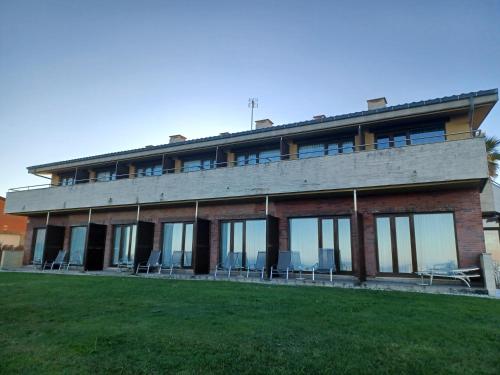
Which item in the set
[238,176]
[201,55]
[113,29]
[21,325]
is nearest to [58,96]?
[113,29]

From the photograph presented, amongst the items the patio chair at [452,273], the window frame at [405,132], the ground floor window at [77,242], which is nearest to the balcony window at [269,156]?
the window frame at [405,132]

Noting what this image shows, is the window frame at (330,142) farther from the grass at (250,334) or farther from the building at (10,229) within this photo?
the building at (10,229)

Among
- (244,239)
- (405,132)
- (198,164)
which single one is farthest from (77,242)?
(405,132)

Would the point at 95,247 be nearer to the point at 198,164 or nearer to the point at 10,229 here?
the point at 198,164

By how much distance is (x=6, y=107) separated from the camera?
14727mm

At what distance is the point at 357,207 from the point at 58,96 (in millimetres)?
13717

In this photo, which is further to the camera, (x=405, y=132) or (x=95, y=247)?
(x=95, y=247)

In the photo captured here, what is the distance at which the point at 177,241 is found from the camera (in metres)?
17.4

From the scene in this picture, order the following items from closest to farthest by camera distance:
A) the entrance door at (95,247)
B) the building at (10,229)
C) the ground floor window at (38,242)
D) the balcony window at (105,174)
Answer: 1. the entrance door at (95,247)
2. the balcony window at (105,174)
3. the ground floor window at (38,242)
4. the building at (10,229)

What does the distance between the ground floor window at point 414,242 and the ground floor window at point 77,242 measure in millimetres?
16125

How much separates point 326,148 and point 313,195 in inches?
99.4

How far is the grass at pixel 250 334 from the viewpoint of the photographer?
13.1 ft

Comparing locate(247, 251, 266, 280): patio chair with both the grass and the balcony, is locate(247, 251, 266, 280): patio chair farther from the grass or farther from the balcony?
the grass

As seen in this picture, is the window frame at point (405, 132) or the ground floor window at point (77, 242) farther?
the ground floor window at point (77, 242)
